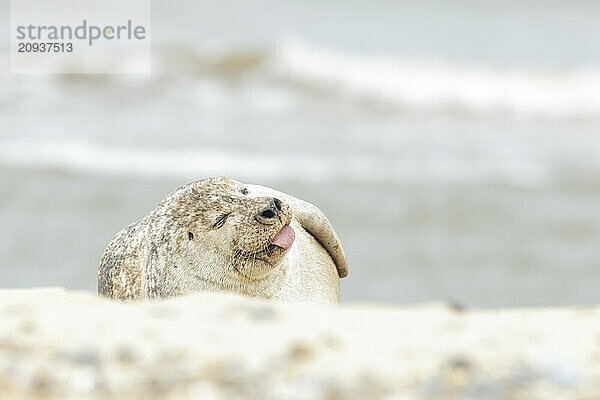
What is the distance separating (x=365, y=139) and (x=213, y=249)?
9286 mm

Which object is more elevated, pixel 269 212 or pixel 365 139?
pixel 269 212

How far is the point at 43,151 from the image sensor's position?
12.2 m

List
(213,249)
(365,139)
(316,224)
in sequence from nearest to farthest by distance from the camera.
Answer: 1. (213,249)
2. (316,224)
3. (365,139)

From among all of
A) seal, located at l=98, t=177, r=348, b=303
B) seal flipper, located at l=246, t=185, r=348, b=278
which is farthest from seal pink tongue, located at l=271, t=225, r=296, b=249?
seal flipper, located at l=246, t=185, r=348, b=278

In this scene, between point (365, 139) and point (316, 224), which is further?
point (365, 139)

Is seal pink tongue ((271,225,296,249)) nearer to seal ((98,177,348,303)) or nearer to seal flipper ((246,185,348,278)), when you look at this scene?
seal ((98,177,348,303))

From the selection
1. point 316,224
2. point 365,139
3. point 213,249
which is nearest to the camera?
point 213,249

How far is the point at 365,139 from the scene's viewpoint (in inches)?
539

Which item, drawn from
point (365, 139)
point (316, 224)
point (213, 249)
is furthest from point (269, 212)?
point (365, 139)

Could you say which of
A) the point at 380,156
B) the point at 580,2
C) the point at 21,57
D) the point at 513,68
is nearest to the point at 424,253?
the point at 380,156

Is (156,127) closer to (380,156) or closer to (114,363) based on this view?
(380,156)

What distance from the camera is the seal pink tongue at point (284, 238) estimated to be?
4.54m

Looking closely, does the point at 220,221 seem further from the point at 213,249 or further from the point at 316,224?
the point at 316,224

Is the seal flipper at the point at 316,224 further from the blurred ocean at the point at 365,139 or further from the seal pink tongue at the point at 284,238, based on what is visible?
the blurred ocean at the point at 365,139
